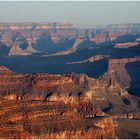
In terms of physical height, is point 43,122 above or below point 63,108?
below

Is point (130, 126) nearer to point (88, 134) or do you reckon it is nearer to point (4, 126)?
point (88, 134)

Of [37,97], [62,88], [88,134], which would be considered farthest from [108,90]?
[88,134]

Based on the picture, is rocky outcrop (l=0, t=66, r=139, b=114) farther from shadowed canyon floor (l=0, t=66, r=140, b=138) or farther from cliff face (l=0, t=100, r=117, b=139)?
cliff face (l=0, t=100, r=117, b=139)

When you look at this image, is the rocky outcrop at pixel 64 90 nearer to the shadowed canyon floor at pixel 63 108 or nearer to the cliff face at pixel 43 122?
the shadowed canyon floor at pixel 63 108

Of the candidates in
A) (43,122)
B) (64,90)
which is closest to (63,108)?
(43,122)

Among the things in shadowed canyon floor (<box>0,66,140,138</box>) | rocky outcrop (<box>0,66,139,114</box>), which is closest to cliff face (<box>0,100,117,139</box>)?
shadowed canyon floor (<box>0,66,140,138</box>)

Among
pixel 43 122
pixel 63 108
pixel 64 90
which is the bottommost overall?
pixel 64 90

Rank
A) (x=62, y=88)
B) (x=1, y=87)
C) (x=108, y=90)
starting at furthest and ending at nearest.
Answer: (x=108, y=90) → (x=62, y=88) → (x=1, y=87)

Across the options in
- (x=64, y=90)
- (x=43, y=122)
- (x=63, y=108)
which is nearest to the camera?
(x=43, y=122)

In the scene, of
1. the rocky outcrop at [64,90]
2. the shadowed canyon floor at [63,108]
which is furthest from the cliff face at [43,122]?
the rocky outcrop at [64,90]

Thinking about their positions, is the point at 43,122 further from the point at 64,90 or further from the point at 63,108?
the point at 64,90

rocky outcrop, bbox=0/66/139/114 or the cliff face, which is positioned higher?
the cliff face
